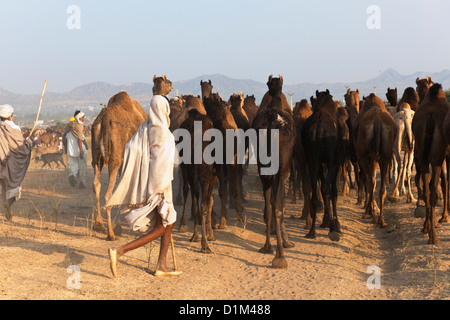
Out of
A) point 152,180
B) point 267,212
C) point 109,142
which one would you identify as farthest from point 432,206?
point 109,142

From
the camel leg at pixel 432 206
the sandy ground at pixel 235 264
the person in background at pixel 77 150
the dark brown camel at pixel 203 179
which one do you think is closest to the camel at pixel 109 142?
the sandy ground at pixel 235 264

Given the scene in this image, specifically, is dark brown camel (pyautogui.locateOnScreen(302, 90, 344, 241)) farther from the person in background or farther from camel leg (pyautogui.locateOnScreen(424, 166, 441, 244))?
the person in background

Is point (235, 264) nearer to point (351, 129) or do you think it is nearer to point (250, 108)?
point (351, 129)

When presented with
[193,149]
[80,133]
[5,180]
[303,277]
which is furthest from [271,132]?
Result: [80,133]

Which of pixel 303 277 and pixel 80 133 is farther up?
pixel 80 133

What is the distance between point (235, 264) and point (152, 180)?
1987mm

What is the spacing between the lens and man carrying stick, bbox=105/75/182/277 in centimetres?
672

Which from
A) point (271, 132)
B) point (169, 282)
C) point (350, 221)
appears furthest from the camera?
point (350, 221)

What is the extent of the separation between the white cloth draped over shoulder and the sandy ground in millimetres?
904

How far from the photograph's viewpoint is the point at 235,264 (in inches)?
304

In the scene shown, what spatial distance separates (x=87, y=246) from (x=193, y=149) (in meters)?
2.42

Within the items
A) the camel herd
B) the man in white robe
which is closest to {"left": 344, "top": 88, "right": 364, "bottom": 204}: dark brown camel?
the camel herd

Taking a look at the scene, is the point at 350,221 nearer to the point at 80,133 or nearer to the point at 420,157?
the point at 420,157

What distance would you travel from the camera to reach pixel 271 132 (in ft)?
26.0
